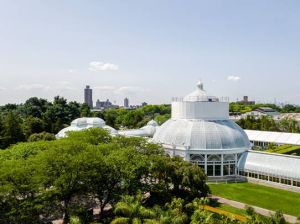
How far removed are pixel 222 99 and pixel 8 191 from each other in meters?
40.1

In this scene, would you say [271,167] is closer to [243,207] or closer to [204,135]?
[204,135]

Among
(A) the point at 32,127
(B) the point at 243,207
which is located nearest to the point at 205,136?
(B) the point at 243,207

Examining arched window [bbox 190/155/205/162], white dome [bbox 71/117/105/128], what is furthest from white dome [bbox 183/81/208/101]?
white dome [bbox 71/117/105/128]

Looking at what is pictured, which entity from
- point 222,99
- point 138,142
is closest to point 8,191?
point 138,142

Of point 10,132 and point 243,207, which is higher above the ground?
point 10,132

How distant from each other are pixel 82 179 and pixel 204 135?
→ 2613 cm

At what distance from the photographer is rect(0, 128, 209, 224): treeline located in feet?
86.5

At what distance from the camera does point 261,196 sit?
1603 inches

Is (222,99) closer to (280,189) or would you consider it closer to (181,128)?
(181,128)

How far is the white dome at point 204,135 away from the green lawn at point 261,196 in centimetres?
643

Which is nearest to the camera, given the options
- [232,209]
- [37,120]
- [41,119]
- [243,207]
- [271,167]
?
[232,209]

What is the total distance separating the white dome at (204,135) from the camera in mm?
49594

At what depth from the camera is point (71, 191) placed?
95.6ft

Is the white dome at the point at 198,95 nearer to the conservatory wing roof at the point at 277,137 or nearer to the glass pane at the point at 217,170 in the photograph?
the glass pane at the point at 217,170
